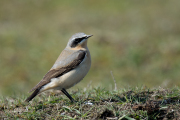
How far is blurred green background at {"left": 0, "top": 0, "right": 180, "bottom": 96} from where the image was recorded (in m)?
11.8

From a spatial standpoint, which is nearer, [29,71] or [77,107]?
[77,107]

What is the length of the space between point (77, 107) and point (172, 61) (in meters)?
7.38

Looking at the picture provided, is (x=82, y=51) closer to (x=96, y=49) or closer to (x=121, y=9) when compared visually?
(x=96, y=49)

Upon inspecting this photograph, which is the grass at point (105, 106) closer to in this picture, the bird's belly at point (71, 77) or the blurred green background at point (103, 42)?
the bird's belly at point (71, 77)

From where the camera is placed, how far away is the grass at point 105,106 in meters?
5.66

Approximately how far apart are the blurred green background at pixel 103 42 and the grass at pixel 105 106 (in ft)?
5.88

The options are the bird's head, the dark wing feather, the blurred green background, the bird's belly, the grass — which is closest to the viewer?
the grass

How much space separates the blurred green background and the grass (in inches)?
70.6

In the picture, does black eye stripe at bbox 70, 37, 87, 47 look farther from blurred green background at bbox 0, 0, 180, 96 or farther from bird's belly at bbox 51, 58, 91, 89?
blurred green background at bbox 0, 0, 180, 96

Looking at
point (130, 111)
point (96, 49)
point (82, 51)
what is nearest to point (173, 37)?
point (96, 49)

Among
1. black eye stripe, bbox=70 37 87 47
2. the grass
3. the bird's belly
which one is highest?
black eye stripe, bbox=70 37 87 47

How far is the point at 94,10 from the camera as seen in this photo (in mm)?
19328

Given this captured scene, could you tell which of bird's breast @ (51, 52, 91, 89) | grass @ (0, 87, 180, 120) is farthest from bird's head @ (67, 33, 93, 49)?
grass @ (0, 87, 180, 120)

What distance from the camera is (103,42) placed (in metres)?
13.8
